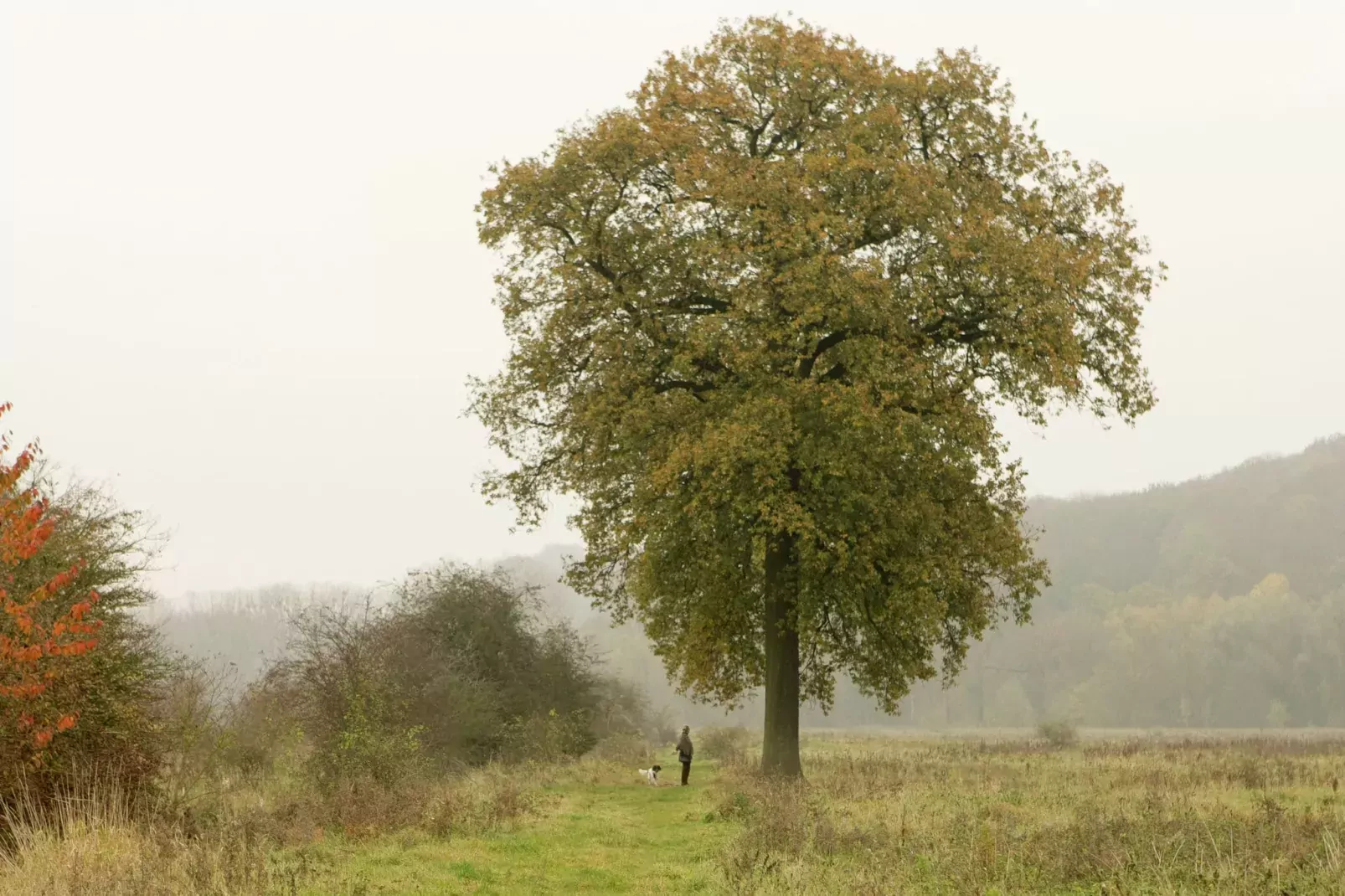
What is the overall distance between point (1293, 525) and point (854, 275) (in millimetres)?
143793

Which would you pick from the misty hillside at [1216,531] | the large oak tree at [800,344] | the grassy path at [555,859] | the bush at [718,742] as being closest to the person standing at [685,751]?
the large oak tree at [800,344]

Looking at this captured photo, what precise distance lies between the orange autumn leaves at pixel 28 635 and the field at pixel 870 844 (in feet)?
5.47

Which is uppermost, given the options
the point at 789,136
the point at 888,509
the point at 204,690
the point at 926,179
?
the point at 789,136

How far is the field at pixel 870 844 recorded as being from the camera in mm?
10891

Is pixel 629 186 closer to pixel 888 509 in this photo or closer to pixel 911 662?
pixel 888 509

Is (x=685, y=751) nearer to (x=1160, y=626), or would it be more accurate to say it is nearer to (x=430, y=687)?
(x=430, y=687)

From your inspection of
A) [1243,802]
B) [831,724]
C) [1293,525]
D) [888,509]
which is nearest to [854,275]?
[888,509]

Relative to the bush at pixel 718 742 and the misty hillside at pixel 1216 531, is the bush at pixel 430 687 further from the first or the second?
the misty hillside at pixel 1216 531

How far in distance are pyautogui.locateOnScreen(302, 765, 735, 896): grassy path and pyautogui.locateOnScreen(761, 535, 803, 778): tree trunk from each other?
4.22 m

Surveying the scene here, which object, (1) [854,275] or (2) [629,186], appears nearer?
(1) [854,275]

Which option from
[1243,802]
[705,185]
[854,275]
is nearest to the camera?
[1243,802]

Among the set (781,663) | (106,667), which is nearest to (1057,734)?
(781,663)

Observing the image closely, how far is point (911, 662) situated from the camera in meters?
24.7

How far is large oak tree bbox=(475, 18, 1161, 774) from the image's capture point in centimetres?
2134
